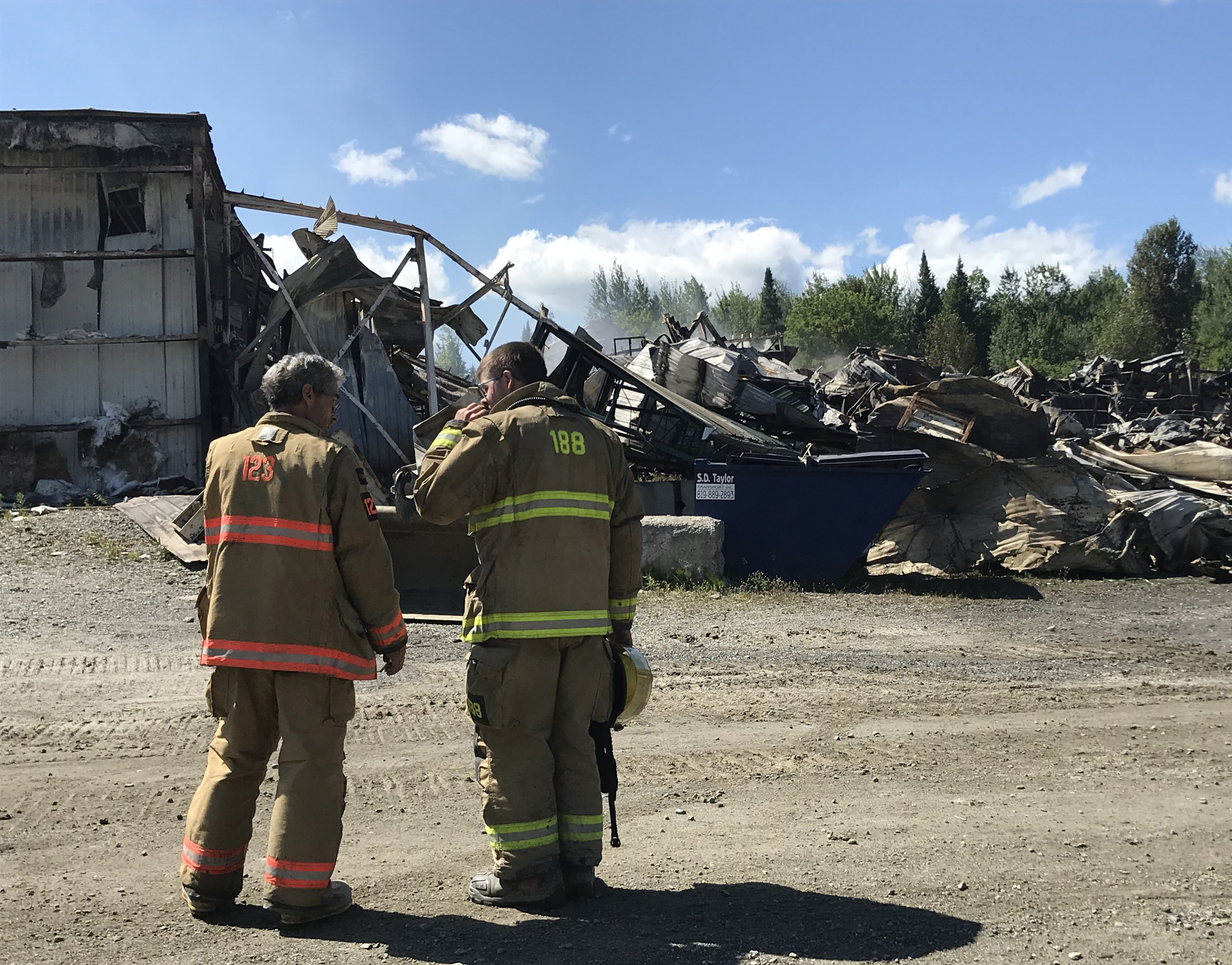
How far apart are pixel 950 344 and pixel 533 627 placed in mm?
56433

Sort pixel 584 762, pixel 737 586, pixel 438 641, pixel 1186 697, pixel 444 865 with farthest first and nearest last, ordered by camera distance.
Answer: pixel 737 586 < pixel 438 641 < pixel 1186 697 < pixel 444 865 < pixel 584 762

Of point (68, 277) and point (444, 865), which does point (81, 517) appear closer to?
point (68, 277)

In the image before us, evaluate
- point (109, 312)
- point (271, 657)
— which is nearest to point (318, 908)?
point (271, 657)

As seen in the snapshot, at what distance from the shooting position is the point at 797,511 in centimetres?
988

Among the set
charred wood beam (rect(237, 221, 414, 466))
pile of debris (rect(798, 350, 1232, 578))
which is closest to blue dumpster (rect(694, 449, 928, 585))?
pile of debris (rect(798, 350, 1232, 578))

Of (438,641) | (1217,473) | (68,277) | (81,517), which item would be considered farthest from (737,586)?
(68,277)

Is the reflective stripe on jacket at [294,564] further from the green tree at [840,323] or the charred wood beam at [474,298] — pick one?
the green tree at [840,323]

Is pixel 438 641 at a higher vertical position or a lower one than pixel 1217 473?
lower

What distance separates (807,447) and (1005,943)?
8.19 metres

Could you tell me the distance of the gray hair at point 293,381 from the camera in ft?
10.7

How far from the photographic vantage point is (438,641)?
→ 7312 mm

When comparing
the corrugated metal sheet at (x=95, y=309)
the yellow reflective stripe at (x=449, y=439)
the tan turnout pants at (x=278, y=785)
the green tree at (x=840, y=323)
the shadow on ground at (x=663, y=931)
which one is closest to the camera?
the shadow on ground at (x=663, y=931)

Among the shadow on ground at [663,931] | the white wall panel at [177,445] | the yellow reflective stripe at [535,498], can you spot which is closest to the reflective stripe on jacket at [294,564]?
the yellow reflective stripe at [535,498]

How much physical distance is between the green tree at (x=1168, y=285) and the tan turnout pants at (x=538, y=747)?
195 feet
